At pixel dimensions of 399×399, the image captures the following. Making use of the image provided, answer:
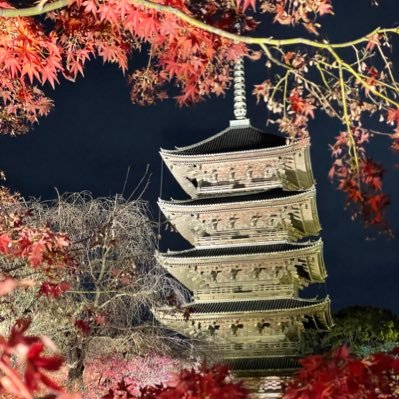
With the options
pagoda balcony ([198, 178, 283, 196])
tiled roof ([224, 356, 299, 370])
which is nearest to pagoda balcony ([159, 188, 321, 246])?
pagoda balcony ([198, 178, 283, 196])

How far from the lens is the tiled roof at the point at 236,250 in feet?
53.6

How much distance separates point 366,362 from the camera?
2680 millimetres

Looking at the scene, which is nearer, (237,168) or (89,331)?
(89,331)

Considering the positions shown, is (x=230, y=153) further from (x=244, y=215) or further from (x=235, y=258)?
(x=235, y=258)

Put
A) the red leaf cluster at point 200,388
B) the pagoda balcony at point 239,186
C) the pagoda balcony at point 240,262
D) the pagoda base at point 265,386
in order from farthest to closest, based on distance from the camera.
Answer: the pagoda balcony at point 239,186, the pagoda balcony at point 240,262, the pagoda base at point 265,386, the red leaf cluster at point 200,388

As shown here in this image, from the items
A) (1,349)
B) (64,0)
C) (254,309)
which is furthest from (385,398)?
(254,309)

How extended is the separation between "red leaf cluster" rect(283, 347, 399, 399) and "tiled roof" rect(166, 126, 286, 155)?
14815mm

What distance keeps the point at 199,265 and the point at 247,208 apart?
2153mm

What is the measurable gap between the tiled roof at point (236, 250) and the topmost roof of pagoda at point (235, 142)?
2927 mm

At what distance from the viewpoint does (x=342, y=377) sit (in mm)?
2557

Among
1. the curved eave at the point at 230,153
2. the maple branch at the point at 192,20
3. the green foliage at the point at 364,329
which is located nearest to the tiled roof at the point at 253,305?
the curved eave at the point at 230,153

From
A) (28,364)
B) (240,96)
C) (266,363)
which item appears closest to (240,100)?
(240,96)

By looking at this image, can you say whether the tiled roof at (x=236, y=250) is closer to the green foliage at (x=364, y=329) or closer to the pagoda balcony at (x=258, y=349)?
the pagoda balcony at (x=258, y=349)

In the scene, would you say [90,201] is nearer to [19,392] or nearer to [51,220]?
[51,220]
